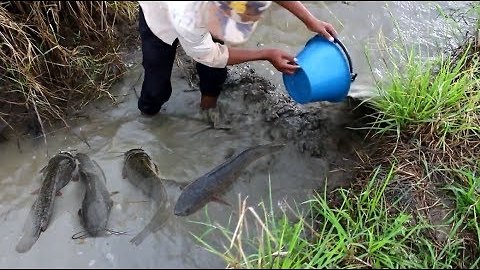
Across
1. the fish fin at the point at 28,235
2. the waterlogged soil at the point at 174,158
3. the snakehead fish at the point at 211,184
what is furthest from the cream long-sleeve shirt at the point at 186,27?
the fish fin at the point at 28,235

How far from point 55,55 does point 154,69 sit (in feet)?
2.98

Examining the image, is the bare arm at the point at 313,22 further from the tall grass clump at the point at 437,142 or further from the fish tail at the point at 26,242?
the fish tail at the point at 26,242

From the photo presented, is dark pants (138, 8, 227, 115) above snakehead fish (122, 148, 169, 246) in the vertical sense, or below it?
above

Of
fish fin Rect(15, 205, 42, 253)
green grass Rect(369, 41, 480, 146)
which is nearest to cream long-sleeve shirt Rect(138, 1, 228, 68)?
green grass Rect(369, 41, 480, 146)

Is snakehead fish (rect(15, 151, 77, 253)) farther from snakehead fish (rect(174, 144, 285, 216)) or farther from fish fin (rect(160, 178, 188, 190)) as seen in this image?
snakehead fish (rect(174, 144, 285, 216))

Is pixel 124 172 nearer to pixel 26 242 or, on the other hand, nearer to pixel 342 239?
pixel 26 242

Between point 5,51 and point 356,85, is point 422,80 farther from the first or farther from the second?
point 5,51

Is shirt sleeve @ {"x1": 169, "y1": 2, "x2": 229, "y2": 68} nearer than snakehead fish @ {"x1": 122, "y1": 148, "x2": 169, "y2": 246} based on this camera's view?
Yes

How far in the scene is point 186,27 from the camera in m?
3.07

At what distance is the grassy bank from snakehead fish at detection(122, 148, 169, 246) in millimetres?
319

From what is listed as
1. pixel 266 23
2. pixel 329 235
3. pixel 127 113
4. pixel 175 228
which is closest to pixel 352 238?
pixel 329 235

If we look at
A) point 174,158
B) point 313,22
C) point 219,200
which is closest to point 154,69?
point 174,158

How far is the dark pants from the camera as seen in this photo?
146 inches

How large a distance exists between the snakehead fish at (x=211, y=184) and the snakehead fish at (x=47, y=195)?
2.46 ft
